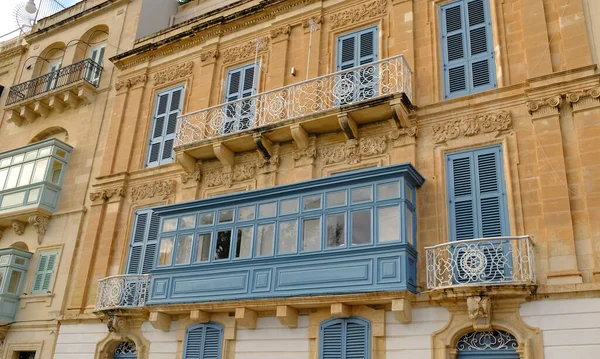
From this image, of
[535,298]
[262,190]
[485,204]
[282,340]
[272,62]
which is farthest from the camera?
[272,62]

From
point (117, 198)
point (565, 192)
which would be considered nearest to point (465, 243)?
point (565, 192)

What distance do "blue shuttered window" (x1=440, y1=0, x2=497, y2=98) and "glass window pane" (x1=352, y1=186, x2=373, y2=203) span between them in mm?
2828

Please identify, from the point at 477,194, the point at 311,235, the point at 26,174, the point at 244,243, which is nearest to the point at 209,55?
the point at 244,243

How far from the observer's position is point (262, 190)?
39.1 ft

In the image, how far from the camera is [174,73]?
53.9 ft

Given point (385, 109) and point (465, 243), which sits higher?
point (385, 109)

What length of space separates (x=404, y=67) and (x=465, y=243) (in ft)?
13.5

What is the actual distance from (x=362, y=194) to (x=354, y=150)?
159cm

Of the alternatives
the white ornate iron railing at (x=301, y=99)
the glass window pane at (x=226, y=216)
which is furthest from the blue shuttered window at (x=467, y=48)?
the glass window pane at (x=226, y=216)

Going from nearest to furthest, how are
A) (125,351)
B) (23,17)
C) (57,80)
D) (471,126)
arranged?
(471,126)
(125,351)
(57,80)
(23,17)

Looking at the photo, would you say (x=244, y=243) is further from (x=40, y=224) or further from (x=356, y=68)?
(x=40, y=224)

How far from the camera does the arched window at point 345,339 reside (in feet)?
33.9

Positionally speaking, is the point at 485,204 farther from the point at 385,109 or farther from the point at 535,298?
the point at 385,109

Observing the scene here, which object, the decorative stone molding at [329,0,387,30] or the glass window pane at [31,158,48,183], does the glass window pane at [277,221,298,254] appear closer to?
the decorative stone molding at [329,0,387,30]
